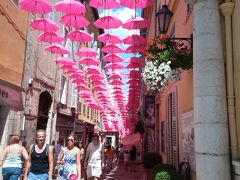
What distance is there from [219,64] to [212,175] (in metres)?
1.51

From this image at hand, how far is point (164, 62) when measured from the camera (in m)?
6.03

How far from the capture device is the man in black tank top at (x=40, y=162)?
6.30m

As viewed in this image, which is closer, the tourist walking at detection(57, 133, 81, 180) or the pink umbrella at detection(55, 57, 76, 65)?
the tourist walking at detection(57, 133, 81, 180)

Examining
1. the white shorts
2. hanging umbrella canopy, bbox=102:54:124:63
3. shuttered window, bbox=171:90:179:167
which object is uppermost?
hanging umbrella canopy, bbox=102:54:124:63

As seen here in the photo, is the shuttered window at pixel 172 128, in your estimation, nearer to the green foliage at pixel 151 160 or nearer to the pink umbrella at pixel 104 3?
the green foliage at pixel 151 160

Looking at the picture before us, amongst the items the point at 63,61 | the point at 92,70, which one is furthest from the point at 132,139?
the point at 63,61

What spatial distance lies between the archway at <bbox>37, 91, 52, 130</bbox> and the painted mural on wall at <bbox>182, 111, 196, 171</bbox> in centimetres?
1069

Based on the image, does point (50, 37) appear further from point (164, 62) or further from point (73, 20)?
point (164, 62)

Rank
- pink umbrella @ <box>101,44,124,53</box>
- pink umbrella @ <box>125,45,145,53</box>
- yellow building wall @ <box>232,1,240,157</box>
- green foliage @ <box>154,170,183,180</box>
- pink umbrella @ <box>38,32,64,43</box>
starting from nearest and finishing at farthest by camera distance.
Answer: yellow building wall @ <box>232,1,240,157</box>
green foliage @ <box>154,170,183,180</box>
pink umbrella @ <box>125,45,145,53</box>
pink umbrella @ <box>38,32,64,43</box>
pink umbrella @ <box>101,44,124,53</box>

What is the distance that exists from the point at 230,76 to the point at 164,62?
1657mm

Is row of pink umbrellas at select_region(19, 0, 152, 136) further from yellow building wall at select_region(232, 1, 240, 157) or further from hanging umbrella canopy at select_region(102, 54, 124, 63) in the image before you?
yellow building wall at select_region(232, 1, 240, 157)

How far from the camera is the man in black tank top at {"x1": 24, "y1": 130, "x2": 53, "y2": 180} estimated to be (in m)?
6.30

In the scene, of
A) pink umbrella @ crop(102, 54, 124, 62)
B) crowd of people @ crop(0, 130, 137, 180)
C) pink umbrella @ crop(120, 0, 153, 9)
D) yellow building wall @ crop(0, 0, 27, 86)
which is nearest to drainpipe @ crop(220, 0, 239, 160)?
crowd of people @ crop(0, 130, 137, 180)

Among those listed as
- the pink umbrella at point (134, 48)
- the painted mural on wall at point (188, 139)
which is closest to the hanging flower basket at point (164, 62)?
the painted mural on wall at point (188, 139)
